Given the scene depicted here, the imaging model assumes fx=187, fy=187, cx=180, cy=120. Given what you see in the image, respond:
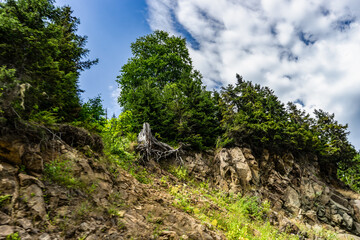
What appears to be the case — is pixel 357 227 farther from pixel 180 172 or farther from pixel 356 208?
pixel 180 172

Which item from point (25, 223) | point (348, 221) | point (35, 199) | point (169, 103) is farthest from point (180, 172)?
point (348, 221)

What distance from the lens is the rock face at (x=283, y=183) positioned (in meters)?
13.4

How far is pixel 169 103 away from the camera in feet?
47.8

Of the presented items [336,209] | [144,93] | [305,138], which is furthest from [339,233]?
[144,93]

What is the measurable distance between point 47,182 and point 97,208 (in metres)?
1.42

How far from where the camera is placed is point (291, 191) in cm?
1586

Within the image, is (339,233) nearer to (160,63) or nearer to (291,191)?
(291,191)

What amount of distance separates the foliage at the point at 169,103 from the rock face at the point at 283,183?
214 centimetres

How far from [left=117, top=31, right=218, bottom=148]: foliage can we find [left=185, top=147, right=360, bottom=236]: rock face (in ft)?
7.01

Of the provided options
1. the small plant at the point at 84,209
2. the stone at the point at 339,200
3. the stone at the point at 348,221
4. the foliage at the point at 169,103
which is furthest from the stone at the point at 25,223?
the stone at the point at 339,200

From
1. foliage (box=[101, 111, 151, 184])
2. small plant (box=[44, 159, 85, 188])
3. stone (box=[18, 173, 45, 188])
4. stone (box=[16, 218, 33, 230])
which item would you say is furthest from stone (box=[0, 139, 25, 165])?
foliage (box=[101, 111, 151, 184])

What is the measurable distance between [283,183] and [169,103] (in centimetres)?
1195

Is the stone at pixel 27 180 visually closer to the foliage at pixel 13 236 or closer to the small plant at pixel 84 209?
the small plant at pixel 84 209

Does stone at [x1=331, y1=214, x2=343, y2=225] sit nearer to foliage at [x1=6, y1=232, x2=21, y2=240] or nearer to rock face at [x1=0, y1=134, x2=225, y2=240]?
rock face at [x1=0, y1=134, x2=225, y2=240]
